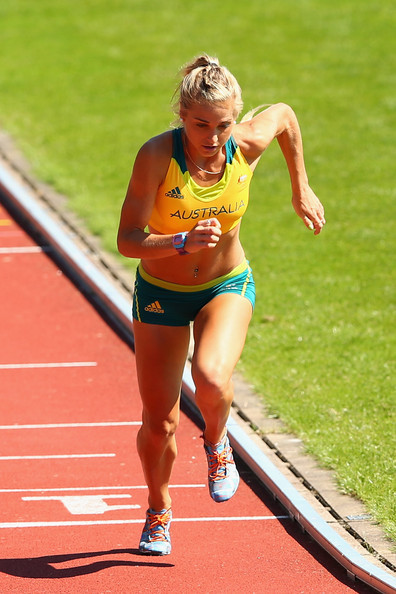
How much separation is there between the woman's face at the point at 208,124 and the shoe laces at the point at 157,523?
2028mm

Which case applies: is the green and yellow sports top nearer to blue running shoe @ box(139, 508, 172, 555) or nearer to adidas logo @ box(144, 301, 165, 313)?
adidas logo @ box(144, 301, 165, 313)

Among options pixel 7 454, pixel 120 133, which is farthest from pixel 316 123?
pixel 7 454

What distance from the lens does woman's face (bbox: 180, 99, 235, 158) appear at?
Result: 559cm

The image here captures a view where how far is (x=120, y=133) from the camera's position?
680 inches

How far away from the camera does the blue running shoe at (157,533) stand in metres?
6.43

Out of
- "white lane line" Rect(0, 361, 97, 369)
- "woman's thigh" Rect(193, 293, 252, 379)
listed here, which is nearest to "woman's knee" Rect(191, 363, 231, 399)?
"woman's thigh" Rect(193, 293, 252, 379)

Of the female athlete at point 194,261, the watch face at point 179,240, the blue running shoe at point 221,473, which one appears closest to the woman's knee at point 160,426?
the female athlete at point 194,261

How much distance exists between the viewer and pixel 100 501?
7363mm

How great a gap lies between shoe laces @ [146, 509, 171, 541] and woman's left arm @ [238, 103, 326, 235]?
1795mm

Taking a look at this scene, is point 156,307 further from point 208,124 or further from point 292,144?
point 292,144

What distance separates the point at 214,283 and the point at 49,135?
1179cm

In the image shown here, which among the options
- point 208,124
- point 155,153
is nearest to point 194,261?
point 155,153

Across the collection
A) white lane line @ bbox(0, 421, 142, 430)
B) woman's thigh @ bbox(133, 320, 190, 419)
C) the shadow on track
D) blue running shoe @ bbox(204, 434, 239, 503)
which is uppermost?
woman's thigh @ bbox(133, 320, 190, 419)

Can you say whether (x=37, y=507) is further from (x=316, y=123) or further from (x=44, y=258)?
(x=316, y=123)
